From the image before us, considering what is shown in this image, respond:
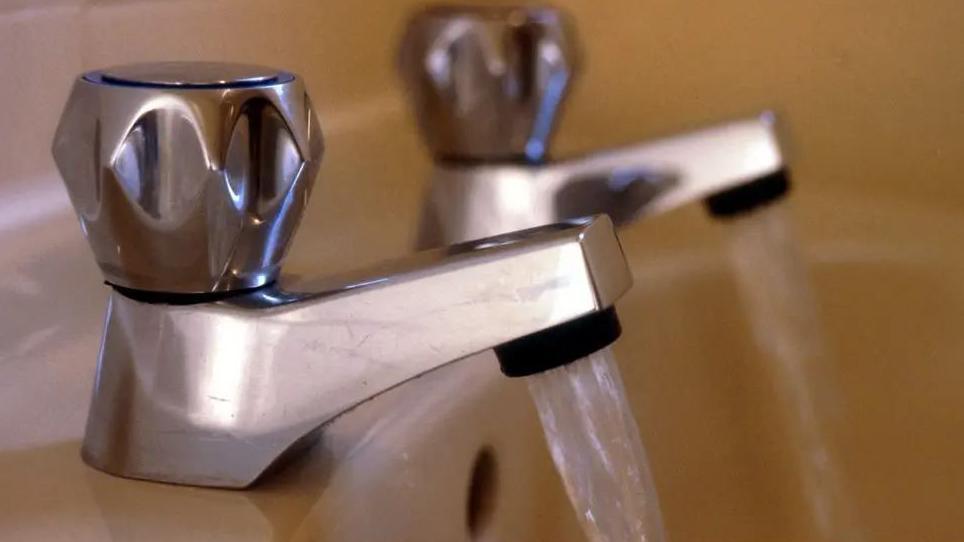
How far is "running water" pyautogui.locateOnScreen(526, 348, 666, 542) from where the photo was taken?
0.87 feet

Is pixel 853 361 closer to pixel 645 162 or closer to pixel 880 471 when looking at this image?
pixel 880 471

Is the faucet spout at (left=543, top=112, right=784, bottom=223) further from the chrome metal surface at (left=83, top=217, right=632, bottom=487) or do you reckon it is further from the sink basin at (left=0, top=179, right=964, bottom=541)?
the chrome metal surface at (left=83, top=217, right=632, bottom=487)

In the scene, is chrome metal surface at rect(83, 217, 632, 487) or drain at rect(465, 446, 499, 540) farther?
drain at rect(465, 446, 499, 540)

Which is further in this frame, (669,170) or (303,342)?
(669,170)

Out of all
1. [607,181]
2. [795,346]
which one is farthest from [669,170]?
[795,346]

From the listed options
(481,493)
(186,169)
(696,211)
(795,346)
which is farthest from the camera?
(696,211)

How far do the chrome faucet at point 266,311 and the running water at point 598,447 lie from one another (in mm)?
11

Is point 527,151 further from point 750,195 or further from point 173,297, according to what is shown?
point 173,297

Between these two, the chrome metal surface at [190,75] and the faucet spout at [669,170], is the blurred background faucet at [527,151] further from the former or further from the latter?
the chrome metal surface at [190,75]

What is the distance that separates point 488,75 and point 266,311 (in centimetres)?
22

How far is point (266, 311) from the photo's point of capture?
0.25 meters

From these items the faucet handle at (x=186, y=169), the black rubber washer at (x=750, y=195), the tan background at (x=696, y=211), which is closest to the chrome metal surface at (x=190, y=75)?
the faucet handle at (x=186, y=169)

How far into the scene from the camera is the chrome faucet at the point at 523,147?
444mm

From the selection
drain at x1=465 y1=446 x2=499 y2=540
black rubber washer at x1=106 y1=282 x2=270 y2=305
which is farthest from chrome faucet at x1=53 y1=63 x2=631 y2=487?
drain at x1=465 y1=446 x2=499 y2=540
